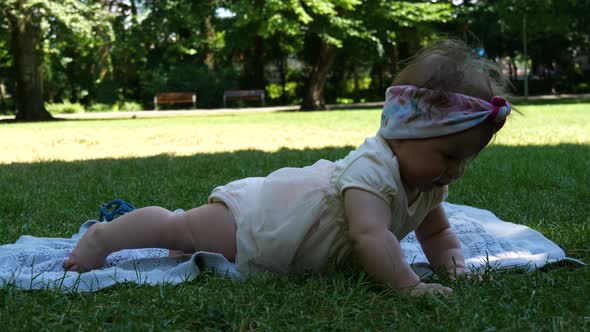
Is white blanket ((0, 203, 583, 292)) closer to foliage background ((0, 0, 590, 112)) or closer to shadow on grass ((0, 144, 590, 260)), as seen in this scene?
shadow on grass ((0, 144, 590, 260))

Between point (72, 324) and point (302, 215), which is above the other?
point (302, 215)

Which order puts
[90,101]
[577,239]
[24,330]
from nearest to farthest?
1. [24,330]
2. [577,239]
3. [90,101]

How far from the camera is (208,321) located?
1.95 metres

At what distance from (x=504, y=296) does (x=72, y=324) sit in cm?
139

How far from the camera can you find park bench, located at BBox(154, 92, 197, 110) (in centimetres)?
2859

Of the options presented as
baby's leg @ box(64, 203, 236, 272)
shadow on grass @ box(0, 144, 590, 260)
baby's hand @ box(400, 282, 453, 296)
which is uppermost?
baby's leg @ box(64, 203, 236, 272)

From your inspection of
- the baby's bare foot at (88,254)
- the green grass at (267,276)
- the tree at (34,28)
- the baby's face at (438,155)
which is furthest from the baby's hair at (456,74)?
the tree at (34,28)

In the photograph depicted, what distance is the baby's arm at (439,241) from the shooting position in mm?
2688

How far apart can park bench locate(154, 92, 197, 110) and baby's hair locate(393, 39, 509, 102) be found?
26.6m

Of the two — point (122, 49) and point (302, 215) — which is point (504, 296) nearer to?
point (302, 215)

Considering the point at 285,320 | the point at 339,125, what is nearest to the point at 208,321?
the point at 285,320

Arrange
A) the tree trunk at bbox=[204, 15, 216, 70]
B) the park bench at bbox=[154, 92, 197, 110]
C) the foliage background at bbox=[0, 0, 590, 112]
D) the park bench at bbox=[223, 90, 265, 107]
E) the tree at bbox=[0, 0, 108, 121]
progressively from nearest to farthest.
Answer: the tree at bbox=[0, 0, 108, 121] < the foliage background at bbox=[0, 0, 590, 112] < the tree trunk at bbox=[204, 15, 216, 70] < the park bench at bbox=[154, 92, 197, 110] < the park bench at bbox=[223, 90, 265, 107]

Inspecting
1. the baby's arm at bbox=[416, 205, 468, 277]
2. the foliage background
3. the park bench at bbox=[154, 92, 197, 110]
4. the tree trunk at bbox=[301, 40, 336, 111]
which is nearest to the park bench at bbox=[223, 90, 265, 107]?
the foliage background

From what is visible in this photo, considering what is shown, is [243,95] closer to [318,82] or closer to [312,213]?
[318,82]
